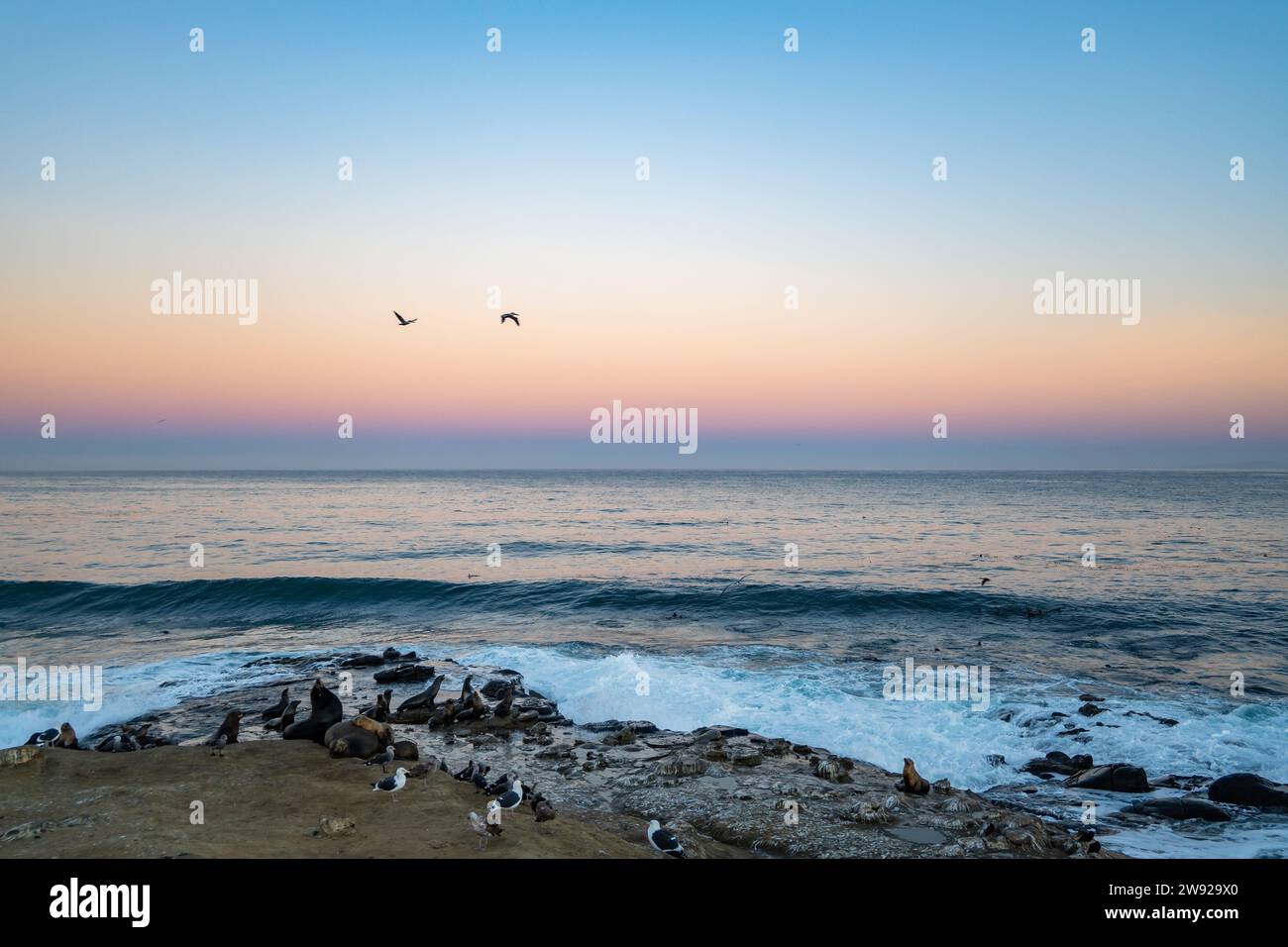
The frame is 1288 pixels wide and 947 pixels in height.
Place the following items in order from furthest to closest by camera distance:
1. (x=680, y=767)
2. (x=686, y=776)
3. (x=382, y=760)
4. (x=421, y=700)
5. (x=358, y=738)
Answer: (x=421, y=700) < (x=358, y=738) < (x=382, y=760) < (x=680, y=767) < (x=686, y=776)

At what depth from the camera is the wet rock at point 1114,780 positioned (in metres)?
12.6

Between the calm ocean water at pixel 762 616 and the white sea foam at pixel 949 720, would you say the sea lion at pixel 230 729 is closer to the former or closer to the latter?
the calm ocean water at pixel 762 616

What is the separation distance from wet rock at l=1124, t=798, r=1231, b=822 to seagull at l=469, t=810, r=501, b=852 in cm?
1044

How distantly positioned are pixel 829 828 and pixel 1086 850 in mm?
3463

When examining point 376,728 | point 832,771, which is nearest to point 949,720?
point 832,771

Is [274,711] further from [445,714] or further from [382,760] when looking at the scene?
[382,760]

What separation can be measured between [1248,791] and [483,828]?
13000mm

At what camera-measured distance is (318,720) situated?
1441 cm

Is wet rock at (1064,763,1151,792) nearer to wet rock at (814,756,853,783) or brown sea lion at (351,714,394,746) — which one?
wet rock at (814,756,853,783)

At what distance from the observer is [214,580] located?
34062 millimetres

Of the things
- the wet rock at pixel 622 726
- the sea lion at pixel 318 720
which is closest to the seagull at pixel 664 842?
the wet rock at pixel 622 726
